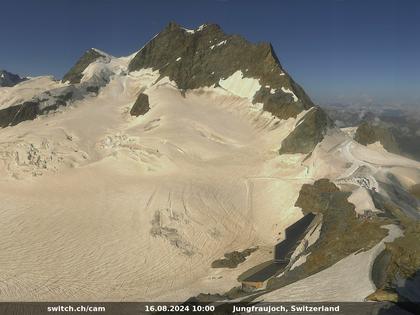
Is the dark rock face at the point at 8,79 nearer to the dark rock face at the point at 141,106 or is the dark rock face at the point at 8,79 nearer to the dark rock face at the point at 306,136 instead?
the dark rock face at the point at 141,106

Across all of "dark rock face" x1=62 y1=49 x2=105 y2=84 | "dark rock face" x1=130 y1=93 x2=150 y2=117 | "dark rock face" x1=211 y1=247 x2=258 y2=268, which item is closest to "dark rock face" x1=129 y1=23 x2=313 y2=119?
"dark rock face" x1=130 y1=93 x2=150 y2=117

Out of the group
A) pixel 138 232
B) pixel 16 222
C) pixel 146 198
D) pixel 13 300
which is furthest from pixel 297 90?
pixel 13 300

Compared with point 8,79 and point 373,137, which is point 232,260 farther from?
point 8,79

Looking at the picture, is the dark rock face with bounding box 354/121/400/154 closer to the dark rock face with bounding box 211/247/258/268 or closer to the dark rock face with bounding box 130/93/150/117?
the dark rock face with bounding box 130/93/150/117

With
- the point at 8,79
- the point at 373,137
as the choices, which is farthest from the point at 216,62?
the point at 8,79

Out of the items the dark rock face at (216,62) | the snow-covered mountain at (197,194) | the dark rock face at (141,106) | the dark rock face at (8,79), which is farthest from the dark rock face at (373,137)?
the dark rock face at (8,79)

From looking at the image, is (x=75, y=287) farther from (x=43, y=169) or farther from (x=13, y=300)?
(x=43, y=169)
